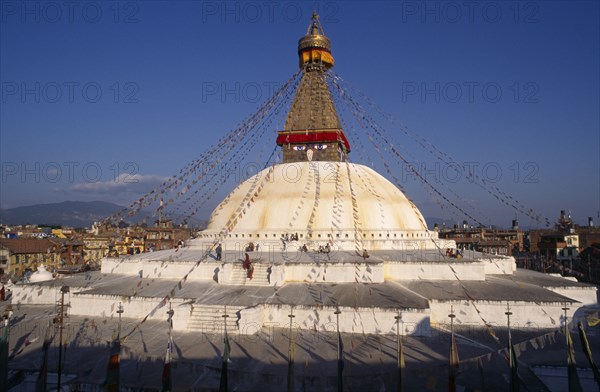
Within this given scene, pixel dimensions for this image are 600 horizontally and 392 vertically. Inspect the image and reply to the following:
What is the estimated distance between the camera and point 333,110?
58.7 ft

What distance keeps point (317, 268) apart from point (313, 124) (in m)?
7.77

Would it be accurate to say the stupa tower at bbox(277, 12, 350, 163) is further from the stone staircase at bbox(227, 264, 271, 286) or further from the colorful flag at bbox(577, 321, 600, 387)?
the colorful flag at bbox(577, 321, 600, 387)

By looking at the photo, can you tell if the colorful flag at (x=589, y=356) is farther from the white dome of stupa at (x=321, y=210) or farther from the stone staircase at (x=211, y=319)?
the white dome of stupa at (x=321, y=210)

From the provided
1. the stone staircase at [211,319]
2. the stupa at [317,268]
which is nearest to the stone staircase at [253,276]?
the stupa at [317,268]

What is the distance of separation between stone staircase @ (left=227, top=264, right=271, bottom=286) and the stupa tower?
6.89 meters

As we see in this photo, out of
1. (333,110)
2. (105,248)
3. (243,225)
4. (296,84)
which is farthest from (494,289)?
(105,248)

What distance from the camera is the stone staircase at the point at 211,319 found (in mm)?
9590

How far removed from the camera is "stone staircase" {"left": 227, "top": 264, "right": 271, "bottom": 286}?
1164 cm

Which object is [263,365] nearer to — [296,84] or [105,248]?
[296,84]

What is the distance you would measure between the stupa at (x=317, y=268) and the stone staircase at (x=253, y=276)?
0.03 m

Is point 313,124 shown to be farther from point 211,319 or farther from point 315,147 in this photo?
point 211,319

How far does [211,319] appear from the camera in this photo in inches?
386

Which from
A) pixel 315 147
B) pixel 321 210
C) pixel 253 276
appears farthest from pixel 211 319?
pixel 315 147

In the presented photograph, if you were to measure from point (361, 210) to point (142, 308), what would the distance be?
7.46 metres
